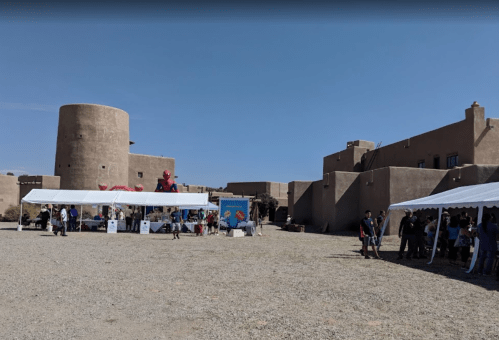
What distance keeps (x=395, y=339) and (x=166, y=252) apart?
9810mm

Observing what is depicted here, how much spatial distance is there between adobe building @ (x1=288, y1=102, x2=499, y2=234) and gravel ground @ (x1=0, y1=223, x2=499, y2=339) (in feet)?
41.0

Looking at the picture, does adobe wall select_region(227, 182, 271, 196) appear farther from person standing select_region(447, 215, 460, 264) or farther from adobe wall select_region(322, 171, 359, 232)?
person standing select_region(447, 215, 460, 264)

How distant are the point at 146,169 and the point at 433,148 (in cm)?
2760

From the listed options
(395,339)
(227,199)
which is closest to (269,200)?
(227,199)

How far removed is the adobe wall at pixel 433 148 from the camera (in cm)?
2383

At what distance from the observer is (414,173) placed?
2341 centimetres

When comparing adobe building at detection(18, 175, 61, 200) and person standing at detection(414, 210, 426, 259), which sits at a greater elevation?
adobe building at detection(18, 175, 61, 200)

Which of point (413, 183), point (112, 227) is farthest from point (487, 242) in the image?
point (112, 227)

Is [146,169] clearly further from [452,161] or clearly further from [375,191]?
[452,161]

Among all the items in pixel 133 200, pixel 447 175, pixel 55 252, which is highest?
pixel 447 175

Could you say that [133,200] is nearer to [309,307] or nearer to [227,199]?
[227,199]

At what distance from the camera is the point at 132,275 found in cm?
889

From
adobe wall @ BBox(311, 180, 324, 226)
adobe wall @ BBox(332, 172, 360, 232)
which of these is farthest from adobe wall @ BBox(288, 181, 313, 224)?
adobe wall @ BBox(332, 172, 360, 232)

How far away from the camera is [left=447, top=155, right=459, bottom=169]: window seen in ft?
81.6
